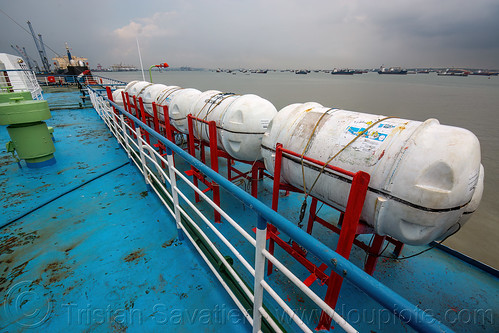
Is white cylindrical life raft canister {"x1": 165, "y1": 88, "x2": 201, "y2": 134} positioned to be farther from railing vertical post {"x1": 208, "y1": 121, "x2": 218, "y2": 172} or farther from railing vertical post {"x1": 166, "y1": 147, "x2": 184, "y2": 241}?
railing vertical post {"x1": 166, "y1": 147, "x2": 184, "y2": 241}

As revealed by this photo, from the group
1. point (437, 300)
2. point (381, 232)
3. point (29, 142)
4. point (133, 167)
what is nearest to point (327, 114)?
point (381, 232)

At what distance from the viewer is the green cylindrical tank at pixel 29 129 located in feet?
13.6

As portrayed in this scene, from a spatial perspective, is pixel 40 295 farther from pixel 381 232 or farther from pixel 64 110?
pixel 64 110

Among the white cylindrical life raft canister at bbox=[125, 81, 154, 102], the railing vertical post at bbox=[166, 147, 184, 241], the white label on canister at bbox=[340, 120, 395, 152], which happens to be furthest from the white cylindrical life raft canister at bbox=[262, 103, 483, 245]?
the white cylindrical life raft canister at bbox=[125, 81, 154, 102]

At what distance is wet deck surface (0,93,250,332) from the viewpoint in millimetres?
2057

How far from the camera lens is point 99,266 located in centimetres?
261

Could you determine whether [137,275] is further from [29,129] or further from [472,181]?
[29,129]

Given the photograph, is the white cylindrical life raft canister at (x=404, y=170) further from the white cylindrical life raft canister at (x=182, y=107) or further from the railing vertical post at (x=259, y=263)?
the white cylindrical life raft canister at (x=182, y=107)

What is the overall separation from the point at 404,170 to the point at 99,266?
3.56 metres

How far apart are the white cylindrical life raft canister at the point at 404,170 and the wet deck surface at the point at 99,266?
1740mm

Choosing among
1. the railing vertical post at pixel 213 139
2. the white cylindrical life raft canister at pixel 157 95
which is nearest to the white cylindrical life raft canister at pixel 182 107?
the white cylindrical life raft canister at pixel 157 95

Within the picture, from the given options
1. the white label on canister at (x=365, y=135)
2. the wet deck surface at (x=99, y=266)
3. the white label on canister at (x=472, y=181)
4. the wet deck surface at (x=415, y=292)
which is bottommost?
the wet deck surface at (x=415, y=292)

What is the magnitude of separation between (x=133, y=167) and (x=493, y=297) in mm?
6911

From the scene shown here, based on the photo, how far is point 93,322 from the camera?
Answer: 2027mm
